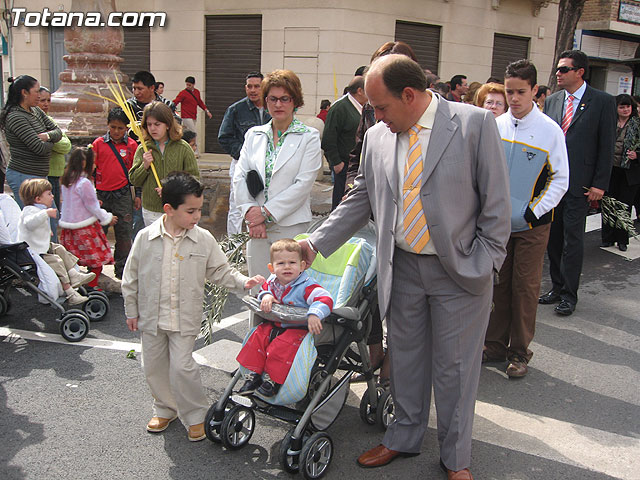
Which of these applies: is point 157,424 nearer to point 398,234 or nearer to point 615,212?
point 398,234

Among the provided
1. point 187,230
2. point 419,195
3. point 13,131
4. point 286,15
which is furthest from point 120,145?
point 286,15

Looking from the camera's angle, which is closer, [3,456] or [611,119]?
[3,456]

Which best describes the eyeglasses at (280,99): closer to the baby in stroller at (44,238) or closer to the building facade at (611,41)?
Answer: the baby in stroller at (44,238)

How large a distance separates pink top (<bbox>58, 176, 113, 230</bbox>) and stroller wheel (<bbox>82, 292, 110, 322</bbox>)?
33.1 inches

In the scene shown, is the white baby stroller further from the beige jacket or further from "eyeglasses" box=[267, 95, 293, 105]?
"eyeglasses" box=[267, 95, 293, 105]

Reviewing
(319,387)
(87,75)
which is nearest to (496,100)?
(319,387)

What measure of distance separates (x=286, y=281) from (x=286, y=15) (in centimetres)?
1489

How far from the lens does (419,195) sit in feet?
10.6

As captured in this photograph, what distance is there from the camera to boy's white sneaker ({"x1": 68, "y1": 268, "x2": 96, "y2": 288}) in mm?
5703

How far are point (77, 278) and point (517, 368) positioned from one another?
12.4 ft

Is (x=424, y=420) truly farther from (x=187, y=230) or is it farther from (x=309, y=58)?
(x=309, y=58)

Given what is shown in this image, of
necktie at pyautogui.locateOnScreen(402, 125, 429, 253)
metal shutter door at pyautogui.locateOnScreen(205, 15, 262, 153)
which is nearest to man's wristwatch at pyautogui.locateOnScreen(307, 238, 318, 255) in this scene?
necktie at pyautogui.locateOnScreen(402, 125, 429, 253)

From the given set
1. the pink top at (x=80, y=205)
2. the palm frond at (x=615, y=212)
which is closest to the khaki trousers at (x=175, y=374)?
the pink top at (x=80, y=205)

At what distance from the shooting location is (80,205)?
6.31 meters
